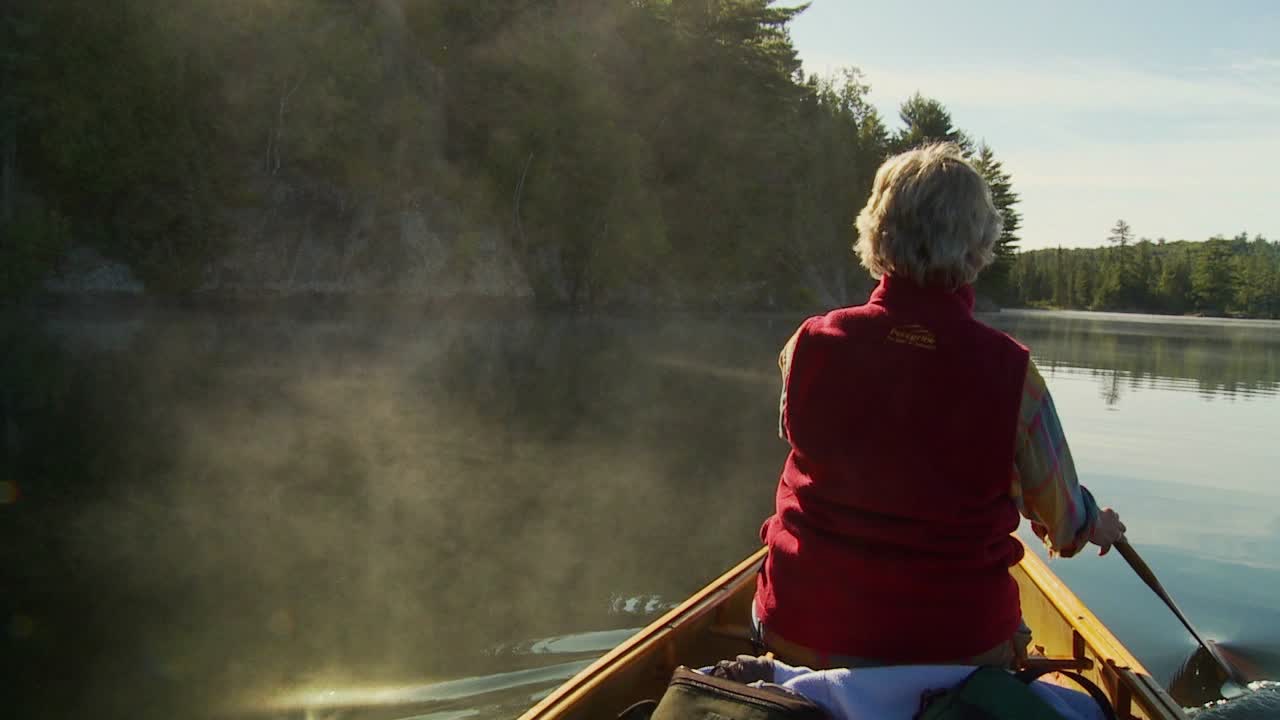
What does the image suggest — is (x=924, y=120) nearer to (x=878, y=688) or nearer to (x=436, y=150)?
(x=436, y=150)

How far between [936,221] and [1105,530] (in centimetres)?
79

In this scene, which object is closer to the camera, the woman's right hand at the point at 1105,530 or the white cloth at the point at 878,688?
the white cloth at the point at 878,688

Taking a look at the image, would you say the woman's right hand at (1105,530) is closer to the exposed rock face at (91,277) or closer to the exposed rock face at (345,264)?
the exposed rock face at (91,277)

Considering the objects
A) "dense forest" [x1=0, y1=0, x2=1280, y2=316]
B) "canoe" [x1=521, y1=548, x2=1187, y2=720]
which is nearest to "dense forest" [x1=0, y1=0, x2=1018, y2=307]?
"dense forest" [x1=0, y1=0, x2=1280, y2=316]

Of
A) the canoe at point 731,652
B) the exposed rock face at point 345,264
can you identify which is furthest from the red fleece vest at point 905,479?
the exposed rock face at point 345,264

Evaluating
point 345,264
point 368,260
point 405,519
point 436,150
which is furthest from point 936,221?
point 436,150

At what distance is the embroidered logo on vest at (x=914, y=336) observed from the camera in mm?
1678

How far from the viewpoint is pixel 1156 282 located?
74.3 meters

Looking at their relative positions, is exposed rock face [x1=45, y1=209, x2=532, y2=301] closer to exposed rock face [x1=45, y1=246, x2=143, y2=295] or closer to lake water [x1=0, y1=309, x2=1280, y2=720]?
exposed rock face [x1=45, y1=246, x2=143, y2=295]

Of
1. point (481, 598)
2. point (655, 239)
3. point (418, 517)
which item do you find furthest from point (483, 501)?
point (655, 239)

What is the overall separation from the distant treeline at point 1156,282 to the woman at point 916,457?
69.1 meters

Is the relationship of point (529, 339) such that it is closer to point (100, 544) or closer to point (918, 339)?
point (100, 544)

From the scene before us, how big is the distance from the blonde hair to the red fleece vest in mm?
42

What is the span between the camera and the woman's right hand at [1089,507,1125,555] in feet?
6.42
